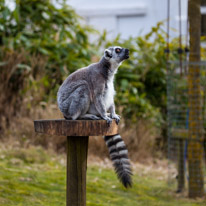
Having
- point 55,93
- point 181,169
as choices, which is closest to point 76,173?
point 181,169

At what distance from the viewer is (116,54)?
9.97ft

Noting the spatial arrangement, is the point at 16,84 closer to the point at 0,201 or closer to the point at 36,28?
the point at 36,28

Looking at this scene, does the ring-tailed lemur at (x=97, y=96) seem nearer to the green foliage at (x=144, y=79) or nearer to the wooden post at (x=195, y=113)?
the wooden post at (x=195, y=113)

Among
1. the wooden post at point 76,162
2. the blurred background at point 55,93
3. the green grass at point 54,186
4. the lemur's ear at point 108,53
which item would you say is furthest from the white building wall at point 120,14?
the wooden post at point 76,162

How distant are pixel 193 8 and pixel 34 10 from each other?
460cm

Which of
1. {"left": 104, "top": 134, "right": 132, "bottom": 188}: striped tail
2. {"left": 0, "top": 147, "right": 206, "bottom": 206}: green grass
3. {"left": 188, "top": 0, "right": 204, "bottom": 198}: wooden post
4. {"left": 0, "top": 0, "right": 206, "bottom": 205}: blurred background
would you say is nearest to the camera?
{"left": 104, "top": 134, "right": 132, "bottom": 188}: striped tail

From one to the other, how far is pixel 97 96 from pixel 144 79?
514 cm

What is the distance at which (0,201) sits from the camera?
140 inches

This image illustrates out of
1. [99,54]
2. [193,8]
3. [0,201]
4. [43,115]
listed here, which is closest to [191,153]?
[193,8]

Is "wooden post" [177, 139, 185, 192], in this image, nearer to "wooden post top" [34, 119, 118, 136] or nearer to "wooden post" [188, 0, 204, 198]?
"wooden post" [188, 0, 204, 198]

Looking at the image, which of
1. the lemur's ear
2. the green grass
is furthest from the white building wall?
the lemur's ear

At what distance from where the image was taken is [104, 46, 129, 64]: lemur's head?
3.01 meters

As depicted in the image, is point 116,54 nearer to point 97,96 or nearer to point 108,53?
point 108,53

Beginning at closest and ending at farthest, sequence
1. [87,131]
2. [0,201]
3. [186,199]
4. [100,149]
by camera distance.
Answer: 1. [87,131]
2. [0,201]
3. [186,199]
4. [100,149]
